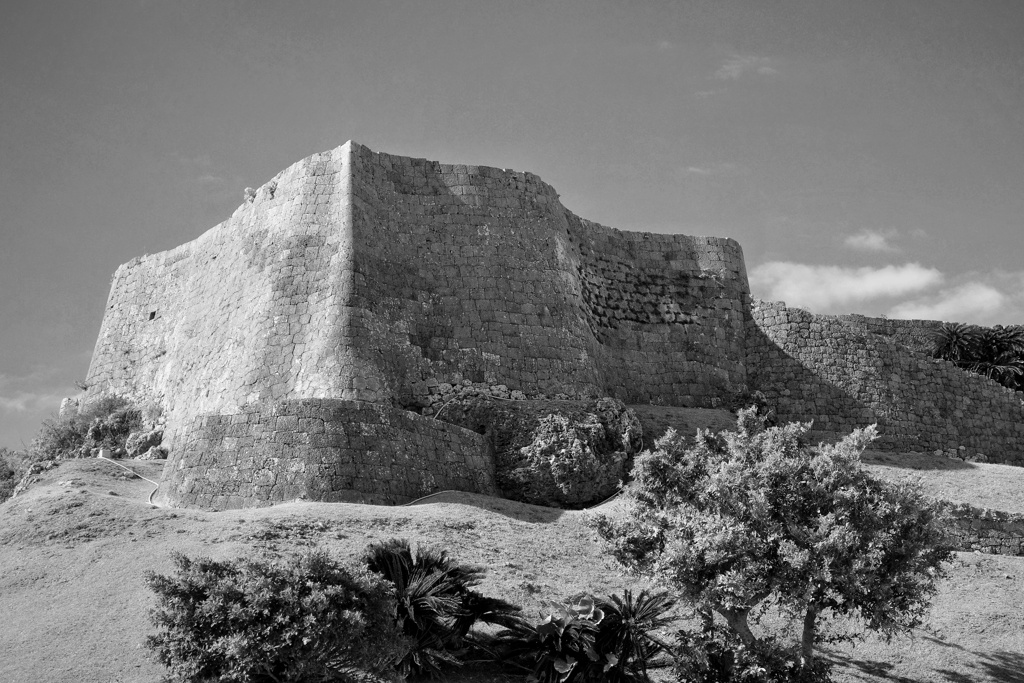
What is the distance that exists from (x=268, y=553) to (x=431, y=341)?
31.5 feet

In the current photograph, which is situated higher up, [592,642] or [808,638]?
[808,638]

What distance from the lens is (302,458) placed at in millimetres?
18750

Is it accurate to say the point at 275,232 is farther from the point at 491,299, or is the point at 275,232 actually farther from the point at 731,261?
the point at 731,261

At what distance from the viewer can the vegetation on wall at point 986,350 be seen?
109 feet

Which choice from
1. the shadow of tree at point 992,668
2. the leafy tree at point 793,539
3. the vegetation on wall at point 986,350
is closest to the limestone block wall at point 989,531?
the shadow of tree at point 992,668

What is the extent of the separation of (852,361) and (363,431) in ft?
48.2

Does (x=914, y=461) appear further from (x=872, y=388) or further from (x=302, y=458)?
(x=302, y=458)

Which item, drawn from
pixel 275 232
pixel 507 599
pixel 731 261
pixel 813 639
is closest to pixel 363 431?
pixel 507 599

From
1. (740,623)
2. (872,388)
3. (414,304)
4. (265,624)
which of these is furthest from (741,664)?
(872,388)

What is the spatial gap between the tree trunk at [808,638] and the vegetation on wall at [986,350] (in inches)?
850

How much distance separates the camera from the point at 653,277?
29.8 m

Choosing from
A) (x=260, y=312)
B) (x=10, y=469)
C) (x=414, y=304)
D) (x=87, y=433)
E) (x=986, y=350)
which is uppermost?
(x=986, y=350)

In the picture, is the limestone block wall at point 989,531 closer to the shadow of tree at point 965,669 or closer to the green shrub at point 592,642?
the shadow of tree at point 965,669

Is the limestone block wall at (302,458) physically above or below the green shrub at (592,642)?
above
